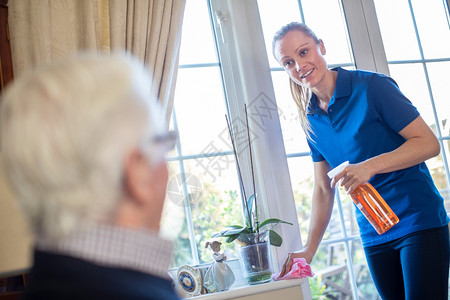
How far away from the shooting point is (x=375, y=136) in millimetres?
1931

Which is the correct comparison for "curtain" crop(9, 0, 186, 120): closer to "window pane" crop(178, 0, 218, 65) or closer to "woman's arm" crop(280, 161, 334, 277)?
"window pane" crop(178, 0, 218, 65)

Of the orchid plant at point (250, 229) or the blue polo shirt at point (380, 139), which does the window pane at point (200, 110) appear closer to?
the orchid plant at point (250, 229)

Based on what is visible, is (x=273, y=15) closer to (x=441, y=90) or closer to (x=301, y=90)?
(x=301, y=90)

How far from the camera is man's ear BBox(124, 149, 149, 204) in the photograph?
0.65 m

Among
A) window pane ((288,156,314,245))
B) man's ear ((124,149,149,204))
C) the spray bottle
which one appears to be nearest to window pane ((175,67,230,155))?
window pane ((288,156,314,245))

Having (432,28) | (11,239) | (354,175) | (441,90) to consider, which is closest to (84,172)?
(11,239)

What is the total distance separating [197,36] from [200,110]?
37 centimetres

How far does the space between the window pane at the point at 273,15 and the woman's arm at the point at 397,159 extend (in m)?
0.89

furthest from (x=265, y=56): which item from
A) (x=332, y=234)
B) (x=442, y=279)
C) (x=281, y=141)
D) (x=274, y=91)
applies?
(x=442, y=279)

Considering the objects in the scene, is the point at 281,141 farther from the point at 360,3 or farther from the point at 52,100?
the point at 52,100

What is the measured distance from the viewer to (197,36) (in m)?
2.39

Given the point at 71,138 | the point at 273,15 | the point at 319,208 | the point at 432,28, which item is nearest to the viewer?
the point at 71,138

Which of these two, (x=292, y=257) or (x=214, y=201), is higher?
(x=214, y=201)

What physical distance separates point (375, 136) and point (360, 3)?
1.12 metres
